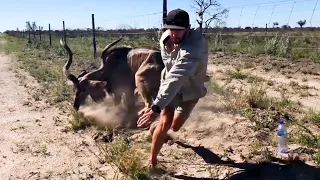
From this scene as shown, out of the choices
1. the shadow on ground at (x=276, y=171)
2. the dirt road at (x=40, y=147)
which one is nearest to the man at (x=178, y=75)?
the shadow on ground at (x=276, y=171)

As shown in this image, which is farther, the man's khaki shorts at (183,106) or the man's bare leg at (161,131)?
the man's khaki shorts at (183,106)

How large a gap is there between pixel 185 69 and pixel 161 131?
816 mm

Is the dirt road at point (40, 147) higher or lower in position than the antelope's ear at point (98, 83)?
lower

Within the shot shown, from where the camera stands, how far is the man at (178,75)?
4594 millimetres

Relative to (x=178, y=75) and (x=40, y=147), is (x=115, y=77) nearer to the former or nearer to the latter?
(x=40, y=147)

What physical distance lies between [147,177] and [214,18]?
2576 centimetres

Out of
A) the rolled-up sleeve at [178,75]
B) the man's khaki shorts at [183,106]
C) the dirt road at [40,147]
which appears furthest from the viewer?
the dirt road at [40,147]

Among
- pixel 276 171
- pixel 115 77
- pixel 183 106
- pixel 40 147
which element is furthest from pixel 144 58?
pixel 276 171

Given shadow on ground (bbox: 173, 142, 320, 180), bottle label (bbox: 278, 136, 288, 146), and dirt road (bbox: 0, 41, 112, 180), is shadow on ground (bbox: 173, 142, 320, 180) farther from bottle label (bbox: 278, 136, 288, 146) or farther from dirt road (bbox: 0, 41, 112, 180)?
dirt road (bbox: 0, 41, 112, 180)

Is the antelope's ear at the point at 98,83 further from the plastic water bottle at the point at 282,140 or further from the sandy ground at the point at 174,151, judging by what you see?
the plastic water bottle at the point at 282,140

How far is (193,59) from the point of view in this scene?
4.66 m

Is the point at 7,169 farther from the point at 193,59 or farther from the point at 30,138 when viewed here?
the point at 193,59

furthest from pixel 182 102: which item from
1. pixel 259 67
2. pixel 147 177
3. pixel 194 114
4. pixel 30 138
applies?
pixel 259 67

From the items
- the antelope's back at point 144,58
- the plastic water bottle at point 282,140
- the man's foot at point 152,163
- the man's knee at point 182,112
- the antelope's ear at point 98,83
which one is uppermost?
the antelope's back at point 144,58
